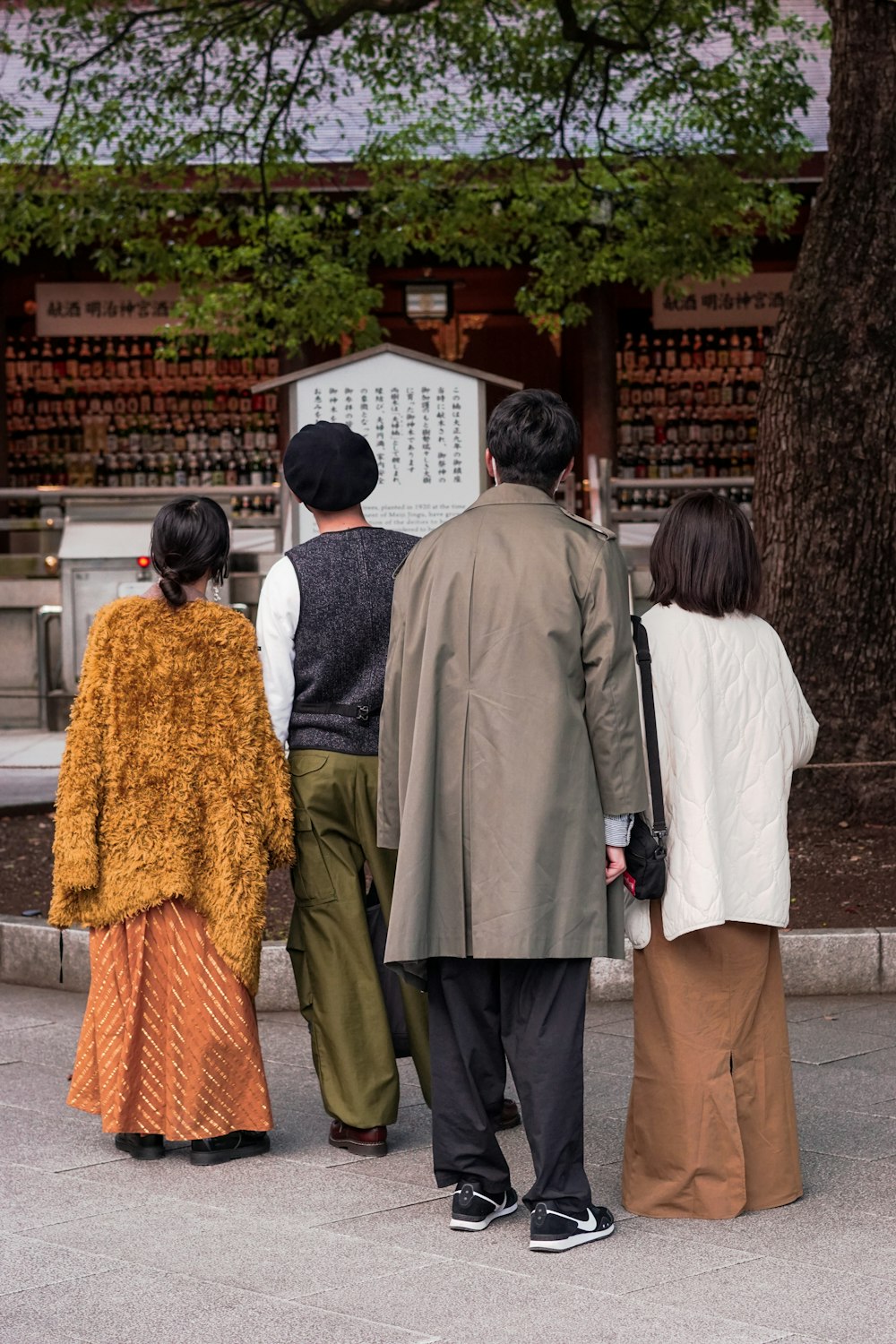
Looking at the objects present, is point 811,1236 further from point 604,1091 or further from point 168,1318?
point 168,1318

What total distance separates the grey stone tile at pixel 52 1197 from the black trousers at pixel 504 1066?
0.79 meters

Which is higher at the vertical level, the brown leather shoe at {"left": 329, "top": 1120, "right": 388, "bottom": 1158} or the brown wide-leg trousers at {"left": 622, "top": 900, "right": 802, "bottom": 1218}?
the brown wide-leg trousers at {"left": 622, "top": 900, "right": 802, "bottom": 1218}

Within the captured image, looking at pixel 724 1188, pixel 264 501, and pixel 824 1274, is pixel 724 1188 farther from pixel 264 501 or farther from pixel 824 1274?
pixel 264 501

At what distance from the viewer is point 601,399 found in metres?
16.7

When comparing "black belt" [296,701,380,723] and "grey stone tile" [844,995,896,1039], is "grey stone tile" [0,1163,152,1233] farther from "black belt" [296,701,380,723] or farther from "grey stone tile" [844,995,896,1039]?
"grey stone tile" [844,995,896,1039]

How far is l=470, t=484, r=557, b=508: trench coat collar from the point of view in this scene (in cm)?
376

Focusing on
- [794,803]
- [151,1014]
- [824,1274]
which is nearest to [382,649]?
[151,1014]

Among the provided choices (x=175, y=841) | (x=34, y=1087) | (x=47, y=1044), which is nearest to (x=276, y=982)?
(x=47, y=1044)

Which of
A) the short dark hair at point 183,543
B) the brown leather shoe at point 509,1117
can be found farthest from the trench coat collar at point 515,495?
the brown leather shoe at point 509,1117

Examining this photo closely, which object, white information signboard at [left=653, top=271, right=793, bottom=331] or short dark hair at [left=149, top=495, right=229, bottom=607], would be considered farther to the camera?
white information signboard at [left=653, top=271, right=793, bottom=331]

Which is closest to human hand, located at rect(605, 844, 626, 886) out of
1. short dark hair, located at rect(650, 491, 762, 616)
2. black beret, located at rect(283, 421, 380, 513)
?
short dark hair, located at rect(650, 491, 762, 616)

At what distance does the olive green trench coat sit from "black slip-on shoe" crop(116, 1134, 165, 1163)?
1.04 m

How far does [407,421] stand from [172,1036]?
14.6 ft

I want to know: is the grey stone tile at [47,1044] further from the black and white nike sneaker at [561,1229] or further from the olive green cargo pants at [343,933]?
the black and white nike sneaker at [561,1229]
